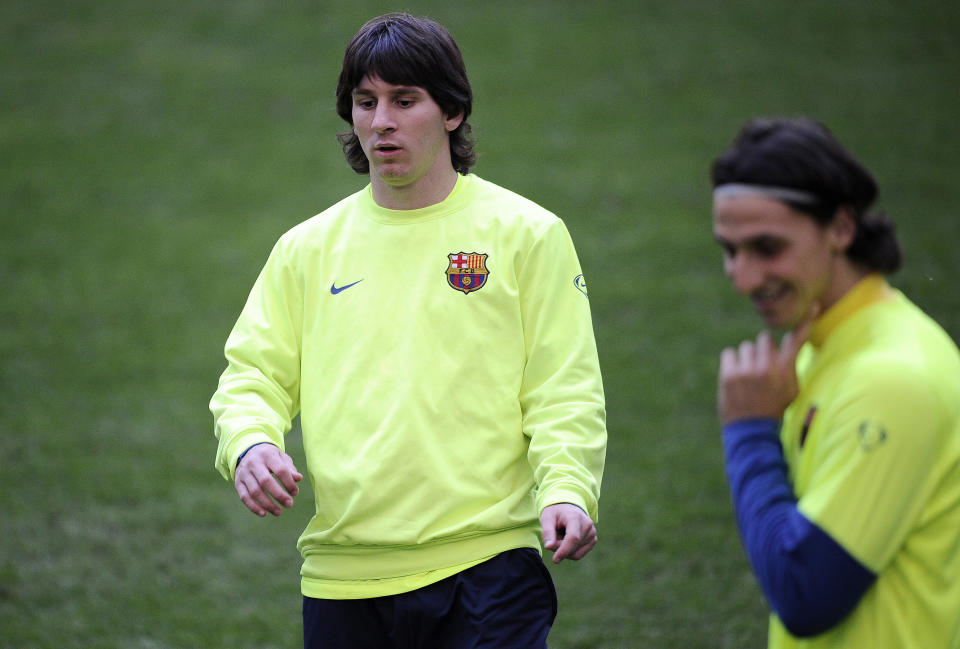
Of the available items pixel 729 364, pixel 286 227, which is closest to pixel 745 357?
pixel 729 364

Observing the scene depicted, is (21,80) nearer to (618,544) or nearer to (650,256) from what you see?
(650,256)

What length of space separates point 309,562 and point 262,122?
10755mm

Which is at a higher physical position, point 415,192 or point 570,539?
point 415,192

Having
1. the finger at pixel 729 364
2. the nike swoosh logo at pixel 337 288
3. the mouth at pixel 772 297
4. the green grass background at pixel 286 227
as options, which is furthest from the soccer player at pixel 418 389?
the green grass background at pixel 286 227

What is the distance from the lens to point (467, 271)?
10.8 feet

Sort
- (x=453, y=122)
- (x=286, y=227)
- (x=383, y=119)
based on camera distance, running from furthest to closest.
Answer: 1. (x=286, y=227)
2. (x=453, y=122)
3. (x=383, y=119)

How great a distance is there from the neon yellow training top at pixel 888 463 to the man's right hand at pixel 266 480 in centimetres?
132

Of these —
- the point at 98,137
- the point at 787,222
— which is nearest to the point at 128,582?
the point at 787,222

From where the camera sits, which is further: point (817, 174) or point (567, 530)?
point (567, 530)

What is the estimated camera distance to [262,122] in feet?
44.3

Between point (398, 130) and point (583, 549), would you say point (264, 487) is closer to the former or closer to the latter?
point (583, 549)

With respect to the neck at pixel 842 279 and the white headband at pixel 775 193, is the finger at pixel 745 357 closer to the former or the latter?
the neck at pixel 842 279

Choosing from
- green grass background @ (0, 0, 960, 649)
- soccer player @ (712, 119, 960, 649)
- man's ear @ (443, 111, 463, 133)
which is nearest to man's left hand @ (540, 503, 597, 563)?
soccer player @ (712, 119, 960, 649)

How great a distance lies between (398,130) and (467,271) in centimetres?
46
